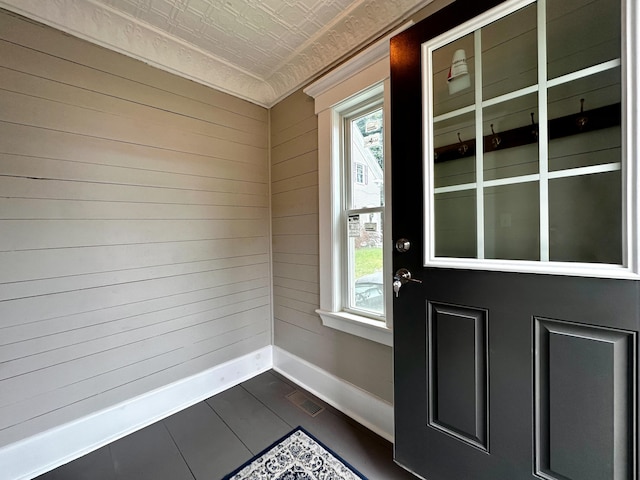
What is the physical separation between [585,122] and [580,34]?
1.01 feet

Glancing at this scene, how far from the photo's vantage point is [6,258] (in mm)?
1321

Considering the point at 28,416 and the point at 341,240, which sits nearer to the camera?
the point at 28,416

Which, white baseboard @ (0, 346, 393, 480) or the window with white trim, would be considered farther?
the window with white trim

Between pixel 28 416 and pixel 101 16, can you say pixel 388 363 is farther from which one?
pixel 101 16

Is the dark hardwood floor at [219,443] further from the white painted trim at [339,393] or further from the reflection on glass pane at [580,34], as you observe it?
the reflection on glass pane at [580,34]

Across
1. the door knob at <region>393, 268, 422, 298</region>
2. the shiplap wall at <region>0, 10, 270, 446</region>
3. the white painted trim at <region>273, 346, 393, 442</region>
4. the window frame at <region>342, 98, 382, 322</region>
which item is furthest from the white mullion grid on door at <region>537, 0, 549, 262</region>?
the shiplap wall at <region>0, 10, 270, 446</region>

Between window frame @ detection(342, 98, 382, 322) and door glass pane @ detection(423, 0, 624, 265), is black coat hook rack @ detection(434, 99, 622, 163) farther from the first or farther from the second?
window frame @ detection(342, 98, 382, 322)

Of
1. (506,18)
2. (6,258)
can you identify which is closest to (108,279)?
(6,258)

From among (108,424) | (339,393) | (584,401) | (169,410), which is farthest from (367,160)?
(108,424)

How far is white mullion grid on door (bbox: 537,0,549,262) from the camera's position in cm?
96

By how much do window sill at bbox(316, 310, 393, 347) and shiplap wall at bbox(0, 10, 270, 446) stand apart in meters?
0.82

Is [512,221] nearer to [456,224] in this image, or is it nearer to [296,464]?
[456,224]

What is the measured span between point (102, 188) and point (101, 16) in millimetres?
982

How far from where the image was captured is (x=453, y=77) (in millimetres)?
1185
